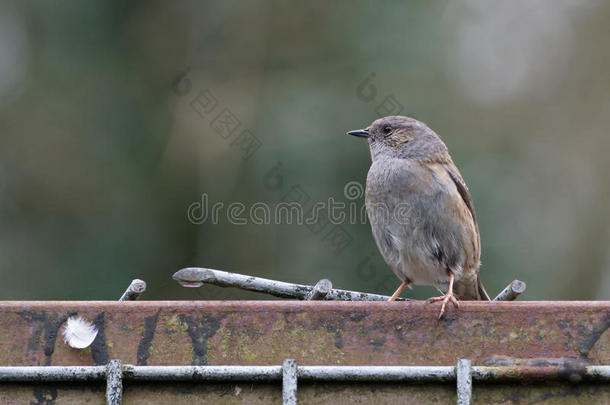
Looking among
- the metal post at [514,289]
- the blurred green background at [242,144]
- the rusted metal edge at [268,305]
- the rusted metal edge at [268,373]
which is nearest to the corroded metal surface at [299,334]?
the rusted metal edge at [268,305]

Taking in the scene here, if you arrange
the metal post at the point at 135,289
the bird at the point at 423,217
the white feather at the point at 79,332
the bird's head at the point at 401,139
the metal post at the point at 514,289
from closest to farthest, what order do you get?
the white feather at the point at 79,332, the metal post at the point at 135,289, the metal post at the point at 514,289, the bird at the point at 423,217, the bird's head at the point at 401,139

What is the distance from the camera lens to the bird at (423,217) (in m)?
4.62

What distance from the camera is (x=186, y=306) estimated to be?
247cm

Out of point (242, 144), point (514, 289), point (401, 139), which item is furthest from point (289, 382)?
point (242, 144)

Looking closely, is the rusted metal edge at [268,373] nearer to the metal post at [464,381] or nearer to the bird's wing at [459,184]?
the metal post at [464,381]

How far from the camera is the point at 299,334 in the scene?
2.44m

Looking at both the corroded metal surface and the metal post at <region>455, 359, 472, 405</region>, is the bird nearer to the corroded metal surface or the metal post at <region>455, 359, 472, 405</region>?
the corroded metal surface

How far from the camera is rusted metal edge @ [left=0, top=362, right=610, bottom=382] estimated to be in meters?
2.28

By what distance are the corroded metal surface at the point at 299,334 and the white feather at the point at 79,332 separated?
0.06 feet

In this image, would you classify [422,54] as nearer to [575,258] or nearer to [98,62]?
[575,258]

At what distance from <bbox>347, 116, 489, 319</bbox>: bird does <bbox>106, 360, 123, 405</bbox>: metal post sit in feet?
8.21

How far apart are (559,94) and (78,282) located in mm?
5816

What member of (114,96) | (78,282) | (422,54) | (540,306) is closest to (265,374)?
(540,306)

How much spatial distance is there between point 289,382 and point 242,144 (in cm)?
630
